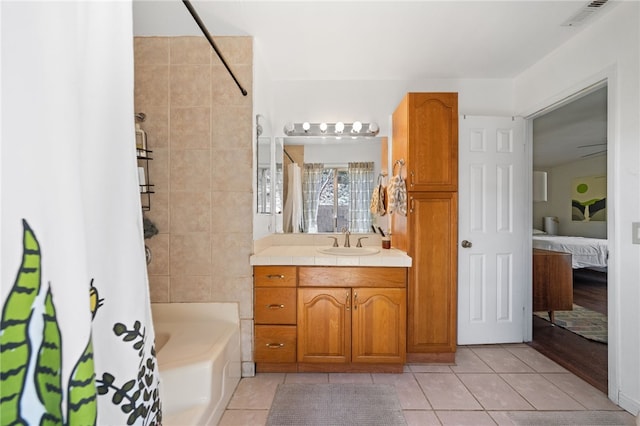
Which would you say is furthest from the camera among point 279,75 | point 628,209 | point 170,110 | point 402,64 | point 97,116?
point 279,75

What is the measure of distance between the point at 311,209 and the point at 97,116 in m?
2.39

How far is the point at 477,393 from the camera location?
80.7 inches

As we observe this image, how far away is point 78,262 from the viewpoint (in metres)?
0.45

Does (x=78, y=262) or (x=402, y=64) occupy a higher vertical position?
(x=402, y=64)

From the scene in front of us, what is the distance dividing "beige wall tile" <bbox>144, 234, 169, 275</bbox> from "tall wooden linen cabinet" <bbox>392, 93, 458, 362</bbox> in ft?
6.18

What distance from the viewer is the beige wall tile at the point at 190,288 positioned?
87.3 inches

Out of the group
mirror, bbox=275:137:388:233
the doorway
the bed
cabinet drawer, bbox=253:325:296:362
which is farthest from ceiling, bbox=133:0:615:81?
the bed

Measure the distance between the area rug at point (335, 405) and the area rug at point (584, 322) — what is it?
236 centimetres

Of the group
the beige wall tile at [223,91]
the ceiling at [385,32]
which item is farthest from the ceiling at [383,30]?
the beige wall tile at [223,91]

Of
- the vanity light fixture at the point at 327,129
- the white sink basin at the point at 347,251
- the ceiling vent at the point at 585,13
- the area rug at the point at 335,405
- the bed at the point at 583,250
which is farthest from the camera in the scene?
the bed at the point at 583,250

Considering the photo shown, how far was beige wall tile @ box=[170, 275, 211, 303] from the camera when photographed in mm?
2217

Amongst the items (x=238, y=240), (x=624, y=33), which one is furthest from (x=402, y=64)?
(x=238, y=240)

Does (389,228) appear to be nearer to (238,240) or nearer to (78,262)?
Answer: (238,240)

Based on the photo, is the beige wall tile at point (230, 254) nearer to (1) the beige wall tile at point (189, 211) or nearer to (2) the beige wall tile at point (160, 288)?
(1) the beige wall tile at point (189, 211)
